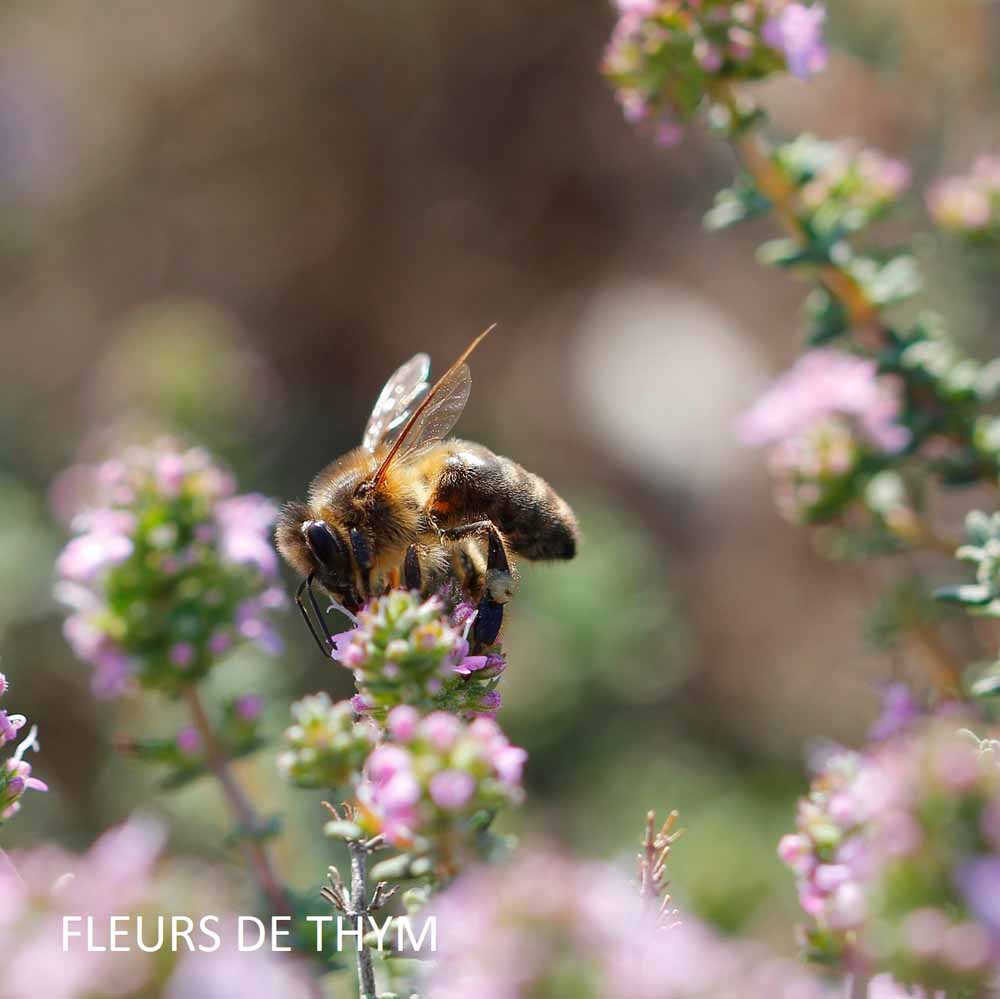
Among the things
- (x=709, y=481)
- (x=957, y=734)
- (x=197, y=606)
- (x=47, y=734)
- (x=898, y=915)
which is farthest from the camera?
(x=709, y=481)

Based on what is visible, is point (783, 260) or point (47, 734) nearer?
point (783, 260)

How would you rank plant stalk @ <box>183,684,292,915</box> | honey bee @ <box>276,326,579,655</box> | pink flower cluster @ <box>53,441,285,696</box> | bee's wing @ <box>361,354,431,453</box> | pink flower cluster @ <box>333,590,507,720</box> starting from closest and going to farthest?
pink flower cluster @ <box>333,590,507,720</box>
plant stalk @ <box>183,684,292,915</box>
pink flower cluster @ <box>53,441,285,696</box>
honey bee @ <box>276,326,579,655</box>
bee's wing @ <box>361,354,431,453</box>

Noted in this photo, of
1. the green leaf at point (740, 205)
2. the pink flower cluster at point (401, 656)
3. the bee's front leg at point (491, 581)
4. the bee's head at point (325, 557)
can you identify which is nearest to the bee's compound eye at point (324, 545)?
the bee's head at point (325, 557)

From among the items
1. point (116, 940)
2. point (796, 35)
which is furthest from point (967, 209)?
point (116, 940)

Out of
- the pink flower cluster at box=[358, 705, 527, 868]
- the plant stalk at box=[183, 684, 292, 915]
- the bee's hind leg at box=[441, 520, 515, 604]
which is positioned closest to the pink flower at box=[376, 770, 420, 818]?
the pink flower cluster at box=[358, 705, 527, 868]

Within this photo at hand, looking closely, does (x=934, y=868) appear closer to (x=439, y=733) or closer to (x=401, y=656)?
(x=439, y=733)

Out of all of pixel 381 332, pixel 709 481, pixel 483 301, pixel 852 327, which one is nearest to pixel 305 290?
pixel 381 332

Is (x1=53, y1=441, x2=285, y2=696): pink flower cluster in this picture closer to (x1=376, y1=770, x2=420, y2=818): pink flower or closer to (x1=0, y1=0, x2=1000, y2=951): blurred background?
(x1=376, y1=770, x2=420, y2=818): pink flower

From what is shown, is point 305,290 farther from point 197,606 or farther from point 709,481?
point 197,606
